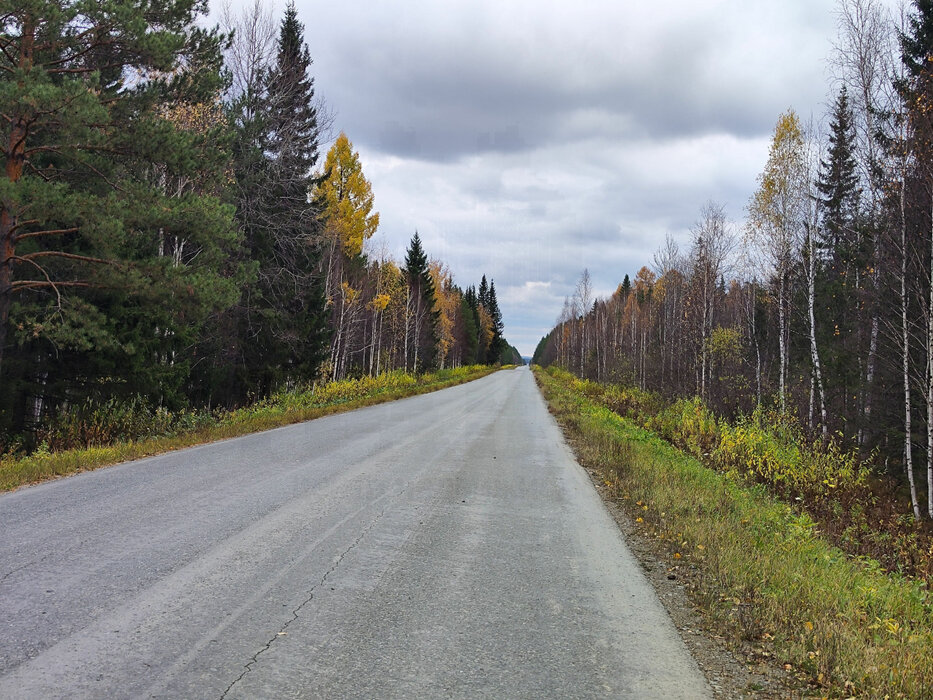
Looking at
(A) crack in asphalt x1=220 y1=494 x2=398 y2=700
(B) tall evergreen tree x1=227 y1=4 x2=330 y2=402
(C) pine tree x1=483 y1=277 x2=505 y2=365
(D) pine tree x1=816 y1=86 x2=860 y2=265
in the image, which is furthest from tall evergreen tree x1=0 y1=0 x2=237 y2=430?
(C) pine tree x1=483 y1=277 x2=505 y2=365

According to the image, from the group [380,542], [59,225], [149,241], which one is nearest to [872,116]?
[380,542]

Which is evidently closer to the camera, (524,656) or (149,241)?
(524,656)

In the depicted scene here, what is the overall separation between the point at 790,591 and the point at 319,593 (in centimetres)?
350

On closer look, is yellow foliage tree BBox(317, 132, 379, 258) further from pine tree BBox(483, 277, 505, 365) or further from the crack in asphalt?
pine tree BBox(483, 277, 505, 365)

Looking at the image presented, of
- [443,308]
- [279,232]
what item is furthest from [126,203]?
[443,308]

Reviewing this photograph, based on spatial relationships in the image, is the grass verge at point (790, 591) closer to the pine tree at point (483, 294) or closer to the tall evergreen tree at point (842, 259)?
the tall evergreen tree at point (842, 259)

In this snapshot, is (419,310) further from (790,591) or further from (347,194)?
(790,591)

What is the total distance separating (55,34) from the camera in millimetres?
9930

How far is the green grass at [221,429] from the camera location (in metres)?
7.29

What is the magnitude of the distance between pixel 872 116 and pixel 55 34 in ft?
56.8

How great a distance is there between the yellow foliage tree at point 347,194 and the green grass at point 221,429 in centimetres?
752

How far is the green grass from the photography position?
23.9ft

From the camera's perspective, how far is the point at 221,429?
11633mm

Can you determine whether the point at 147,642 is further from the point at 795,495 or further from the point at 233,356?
the point at 233,356
